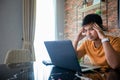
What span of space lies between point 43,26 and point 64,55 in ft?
9.90

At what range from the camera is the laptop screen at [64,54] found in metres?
1.38

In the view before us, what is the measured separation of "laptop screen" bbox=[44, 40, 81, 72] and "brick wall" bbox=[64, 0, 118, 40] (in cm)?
175

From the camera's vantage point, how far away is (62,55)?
1.49m

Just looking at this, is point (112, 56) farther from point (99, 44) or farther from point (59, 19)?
point (59, 19)

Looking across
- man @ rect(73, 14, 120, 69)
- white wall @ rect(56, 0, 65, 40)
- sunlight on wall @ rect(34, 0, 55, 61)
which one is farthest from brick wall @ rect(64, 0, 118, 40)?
man @ rect(73, 14, 120, 69)

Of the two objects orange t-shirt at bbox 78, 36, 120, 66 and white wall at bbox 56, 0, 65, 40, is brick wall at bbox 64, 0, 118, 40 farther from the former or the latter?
orange t-shirt at bbox 78, 36, 120, 66

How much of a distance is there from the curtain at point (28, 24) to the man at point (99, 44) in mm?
2359

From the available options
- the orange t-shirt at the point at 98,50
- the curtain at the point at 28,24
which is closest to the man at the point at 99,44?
the orange t-shirt at the point at 98,50

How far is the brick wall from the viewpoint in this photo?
10.2ft

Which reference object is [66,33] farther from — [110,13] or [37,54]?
[110,13]

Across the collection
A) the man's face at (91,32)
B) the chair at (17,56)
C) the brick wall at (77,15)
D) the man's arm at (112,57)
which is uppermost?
the brick wall at (77,15)

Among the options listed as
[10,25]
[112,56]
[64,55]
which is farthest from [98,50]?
[10,25]

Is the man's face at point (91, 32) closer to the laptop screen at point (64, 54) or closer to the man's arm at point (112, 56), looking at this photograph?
the man's arm at point (112, 56)

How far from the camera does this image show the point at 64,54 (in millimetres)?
1454
